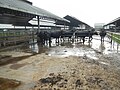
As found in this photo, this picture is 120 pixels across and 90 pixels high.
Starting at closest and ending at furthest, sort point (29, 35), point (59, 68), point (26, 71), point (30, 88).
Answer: point (30, 88)
point (26, 71)
point (59, 68)
point (29, 35)

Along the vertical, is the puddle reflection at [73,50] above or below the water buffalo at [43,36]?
below

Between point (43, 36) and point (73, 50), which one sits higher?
point (43, 36)

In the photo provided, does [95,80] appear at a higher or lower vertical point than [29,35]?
lower

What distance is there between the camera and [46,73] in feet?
20.1

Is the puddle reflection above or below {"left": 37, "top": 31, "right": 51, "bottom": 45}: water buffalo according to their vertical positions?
below

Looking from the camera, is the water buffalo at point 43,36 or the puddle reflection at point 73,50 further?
the water buffalo at point 43,36

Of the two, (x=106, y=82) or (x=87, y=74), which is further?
(x=87, y=74)

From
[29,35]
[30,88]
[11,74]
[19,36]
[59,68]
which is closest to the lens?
[30,88]

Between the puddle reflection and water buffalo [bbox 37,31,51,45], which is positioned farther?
water buffalo [bbox 37,31,51,45]

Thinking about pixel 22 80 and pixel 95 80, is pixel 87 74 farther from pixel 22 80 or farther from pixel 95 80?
pixel 22 80

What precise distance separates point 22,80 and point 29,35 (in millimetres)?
11165

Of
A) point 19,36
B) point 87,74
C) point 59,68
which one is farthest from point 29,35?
point 87,74

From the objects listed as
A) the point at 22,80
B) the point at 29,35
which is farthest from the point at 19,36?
the point at 22,80

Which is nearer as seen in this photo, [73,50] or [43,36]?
[73,50]
